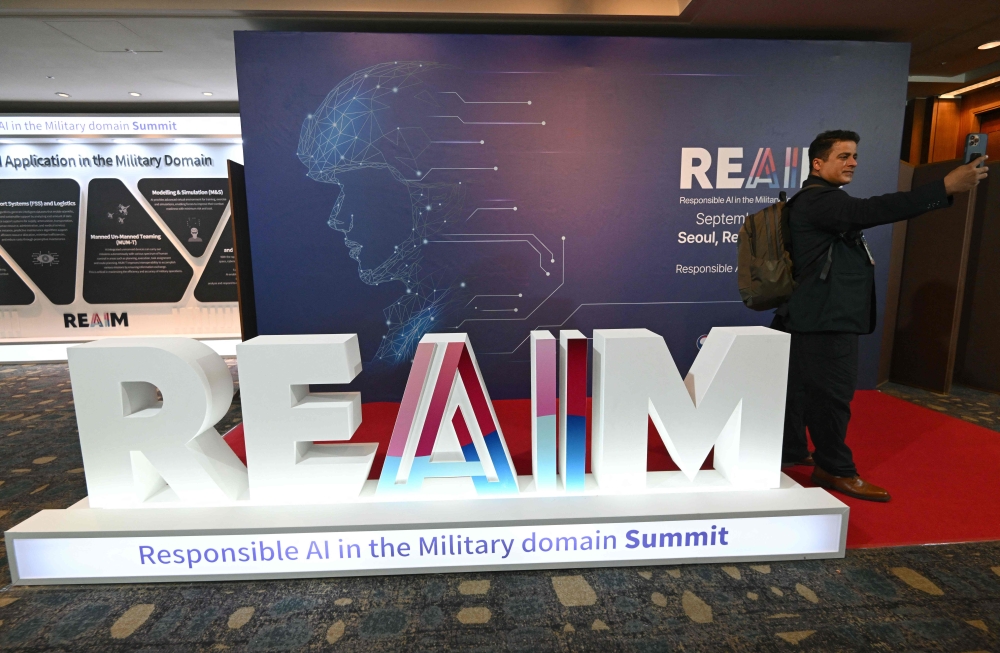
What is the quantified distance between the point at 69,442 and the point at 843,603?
12.8ft

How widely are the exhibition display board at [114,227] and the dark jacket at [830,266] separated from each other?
526 cm

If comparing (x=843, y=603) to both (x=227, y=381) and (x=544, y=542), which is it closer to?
(x=544, y=542)

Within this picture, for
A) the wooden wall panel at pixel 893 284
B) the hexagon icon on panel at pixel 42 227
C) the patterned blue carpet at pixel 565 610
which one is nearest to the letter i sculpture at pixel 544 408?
the patterned blue carpet at pixel 565 610

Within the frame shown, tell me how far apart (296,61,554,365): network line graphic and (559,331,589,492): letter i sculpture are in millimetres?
1770

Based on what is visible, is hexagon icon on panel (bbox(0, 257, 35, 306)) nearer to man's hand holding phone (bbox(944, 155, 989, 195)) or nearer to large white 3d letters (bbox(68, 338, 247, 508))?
large white 3d letters (bbox(68, 338, 247, 508))

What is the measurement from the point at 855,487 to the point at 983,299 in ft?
9.44

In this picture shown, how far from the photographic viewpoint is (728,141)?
10.9ft

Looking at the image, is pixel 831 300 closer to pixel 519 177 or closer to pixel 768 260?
pixel 768 260

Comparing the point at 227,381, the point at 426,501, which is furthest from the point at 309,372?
the point at 426,501

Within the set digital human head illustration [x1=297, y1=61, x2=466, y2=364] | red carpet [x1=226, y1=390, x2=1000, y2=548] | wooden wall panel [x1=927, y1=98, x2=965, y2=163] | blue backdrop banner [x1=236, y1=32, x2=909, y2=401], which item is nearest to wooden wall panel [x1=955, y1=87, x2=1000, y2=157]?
wooden wall panel [x1=927, y1=98, x2=965, y2=163]

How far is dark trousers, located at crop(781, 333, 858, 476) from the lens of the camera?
1967mm

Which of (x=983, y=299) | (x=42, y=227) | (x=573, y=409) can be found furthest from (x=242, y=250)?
(x=983, y=299)

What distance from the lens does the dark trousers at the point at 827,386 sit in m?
1.97

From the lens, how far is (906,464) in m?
2.35
